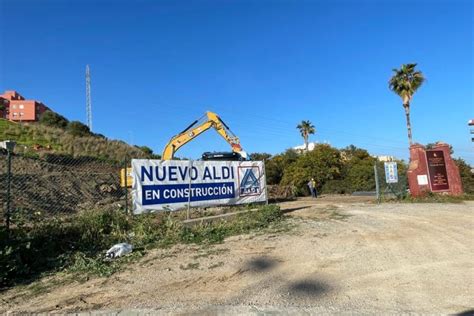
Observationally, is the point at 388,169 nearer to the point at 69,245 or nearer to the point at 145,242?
the point at 145,242

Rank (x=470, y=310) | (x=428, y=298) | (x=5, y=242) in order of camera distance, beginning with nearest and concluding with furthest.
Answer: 1. (x=470, y=310)
2. (x=428, y=298)
3. (x=5, y=242)

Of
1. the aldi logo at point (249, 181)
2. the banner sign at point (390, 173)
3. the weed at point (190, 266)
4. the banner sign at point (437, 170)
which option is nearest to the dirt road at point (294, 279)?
the weed at point (190, 266)

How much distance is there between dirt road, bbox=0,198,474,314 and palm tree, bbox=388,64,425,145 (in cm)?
3047

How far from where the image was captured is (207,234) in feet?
31.3

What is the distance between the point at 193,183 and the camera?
11.9 metres

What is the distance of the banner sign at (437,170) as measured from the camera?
17.7 meters

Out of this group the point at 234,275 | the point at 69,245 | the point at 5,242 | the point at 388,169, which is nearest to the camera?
the point at 234,275

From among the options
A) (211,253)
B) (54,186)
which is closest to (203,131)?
(54,186)

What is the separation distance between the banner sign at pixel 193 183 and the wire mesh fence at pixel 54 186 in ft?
16.8

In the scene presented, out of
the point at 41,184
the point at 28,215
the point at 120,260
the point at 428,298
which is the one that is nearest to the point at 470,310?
the point at 428,298

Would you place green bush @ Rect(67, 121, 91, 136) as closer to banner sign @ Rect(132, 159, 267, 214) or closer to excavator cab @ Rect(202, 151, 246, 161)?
excavator cab @ Rect(202, 151, 246, 161)

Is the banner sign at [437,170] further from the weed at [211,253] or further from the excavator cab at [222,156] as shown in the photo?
the weed at [211,253]

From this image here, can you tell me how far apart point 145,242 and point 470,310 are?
646 cm

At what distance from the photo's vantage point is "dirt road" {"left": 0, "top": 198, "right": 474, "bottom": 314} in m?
4.93
